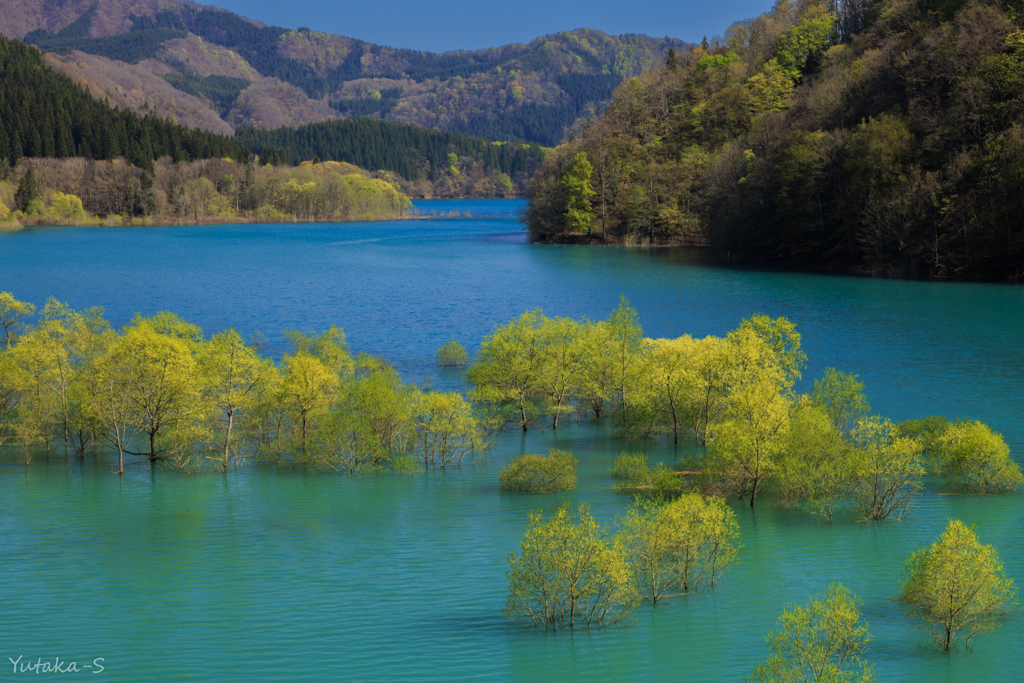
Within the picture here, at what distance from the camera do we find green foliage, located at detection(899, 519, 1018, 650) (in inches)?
635

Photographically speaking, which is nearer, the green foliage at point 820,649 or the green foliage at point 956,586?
the green foliage at point 820,649

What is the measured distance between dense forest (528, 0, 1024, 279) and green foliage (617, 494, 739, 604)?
63582 millimetres

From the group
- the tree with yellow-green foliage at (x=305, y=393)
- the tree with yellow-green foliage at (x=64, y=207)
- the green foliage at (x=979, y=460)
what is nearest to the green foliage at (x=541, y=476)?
the tree with yellow-green foliage at (x=305, y=393)

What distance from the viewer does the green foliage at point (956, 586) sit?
1614cm

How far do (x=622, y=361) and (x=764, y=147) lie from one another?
7841 cm

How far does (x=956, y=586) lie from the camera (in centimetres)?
1608

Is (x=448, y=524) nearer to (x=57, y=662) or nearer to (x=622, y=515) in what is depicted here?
(x=622, y=515)

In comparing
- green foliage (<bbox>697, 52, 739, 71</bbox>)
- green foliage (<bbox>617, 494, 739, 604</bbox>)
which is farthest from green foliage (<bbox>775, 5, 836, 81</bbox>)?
green foliage (<bbox>617, 494, 739, 604</bbox>)

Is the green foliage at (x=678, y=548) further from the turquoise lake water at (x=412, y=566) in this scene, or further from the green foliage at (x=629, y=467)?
the green foliage at (x=629, y=467)

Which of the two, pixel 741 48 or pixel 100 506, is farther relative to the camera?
pixel 741 48

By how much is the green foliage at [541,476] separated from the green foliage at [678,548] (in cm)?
723

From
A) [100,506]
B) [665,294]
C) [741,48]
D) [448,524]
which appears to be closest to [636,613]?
[448,524]

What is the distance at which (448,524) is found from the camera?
2467 centimetres

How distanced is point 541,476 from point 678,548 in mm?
8567
